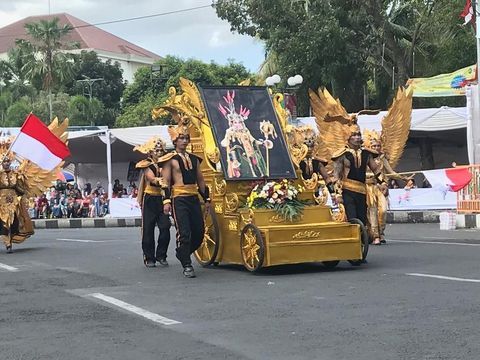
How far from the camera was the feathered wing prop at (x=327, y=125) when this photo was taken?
569 inches

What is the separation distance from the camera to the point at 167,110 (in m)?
11.3

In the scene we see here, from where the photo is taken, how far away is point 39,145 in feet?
50.1

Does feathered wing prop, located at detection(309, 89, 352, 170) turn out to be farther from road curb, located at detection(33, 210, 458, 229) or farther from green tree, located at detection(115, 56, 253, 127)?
green tree, located at detection(115, 56, 253, 127)

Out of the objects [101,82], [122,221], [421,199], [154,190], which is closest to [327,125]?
[154,190]

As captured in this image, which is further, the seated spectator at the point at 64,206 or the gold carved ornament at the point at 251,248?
the seated spectator at the point at 64,206

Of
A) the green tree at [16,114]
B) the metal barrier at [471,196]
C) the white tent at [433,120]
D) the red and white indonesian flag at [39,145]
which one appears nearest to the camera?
the red and white indonesian flag at [39,145]

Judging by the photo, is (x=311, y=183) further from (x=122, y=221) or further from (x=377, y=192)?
(x=122, y=221)

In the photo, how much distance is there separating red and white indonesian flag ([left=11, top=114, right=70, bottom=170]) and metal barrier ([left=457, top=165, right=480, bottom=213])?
9075mm

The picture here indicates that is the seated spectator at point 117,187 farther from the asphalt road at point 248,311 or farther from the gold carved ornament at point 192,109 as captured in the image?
the gold carved ornament at point 192,109

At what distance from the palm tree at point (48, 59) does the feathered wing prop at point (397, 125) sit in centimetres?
4358

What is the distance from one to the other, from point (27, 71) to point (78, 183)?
28312 millimetres

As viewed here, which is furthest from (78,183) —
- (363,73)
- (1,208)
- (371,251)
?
(371,251)

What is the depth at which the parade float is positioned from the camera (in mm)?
9930

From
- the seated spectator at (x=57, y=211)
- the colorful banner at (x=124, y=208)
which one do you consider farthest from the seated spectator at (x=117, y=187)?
the colorful banner at (x=124, y=208)
